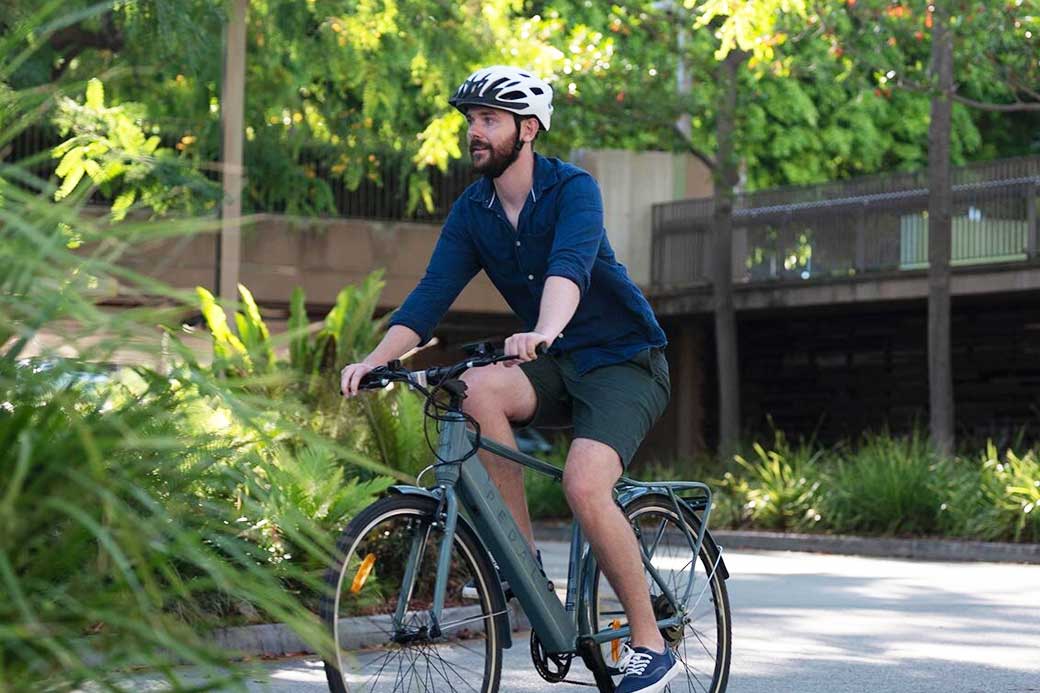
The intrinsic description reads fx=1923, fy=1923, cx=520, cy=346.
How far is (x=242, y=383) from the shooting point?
296 centimetres

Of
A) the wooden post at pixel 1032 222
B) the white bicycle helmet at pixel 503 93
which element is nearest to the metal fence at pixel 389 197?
the wooden post at pixel 1032 222

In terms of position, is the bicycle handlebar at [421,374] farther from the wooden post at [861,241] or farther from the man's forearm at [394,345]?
the wooden post at [861,241]

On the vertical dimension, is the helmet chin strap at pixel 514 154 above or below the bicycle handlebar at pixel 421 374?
above

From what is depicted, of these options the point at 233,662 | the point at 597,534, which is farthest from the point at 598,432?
the point at 233,662

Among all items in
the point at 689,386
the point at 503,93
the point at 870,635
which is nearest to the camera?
the point at 503,93

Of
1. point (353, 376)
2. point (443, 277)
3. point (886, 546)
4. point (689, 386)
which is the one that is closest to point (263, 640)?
point (443, 277)

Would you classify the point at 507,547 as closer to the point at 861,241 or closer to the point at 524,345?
the point at 524,345

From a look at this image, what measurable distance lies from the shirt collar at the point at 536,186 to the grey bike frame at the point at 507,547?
706 mm

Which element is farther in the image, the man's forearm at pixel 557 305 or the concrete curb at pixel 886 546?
the concrete curb at pixel 886 546

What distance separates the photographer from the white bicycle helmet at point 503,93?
5.29 metres

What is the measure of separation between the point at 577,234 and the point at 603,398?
0.50m

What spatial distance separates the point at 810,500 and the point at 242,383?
56.5 ft

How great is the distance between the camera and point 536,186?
549 cm

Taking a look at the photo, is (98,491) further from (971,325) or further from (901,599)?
(971,325)
